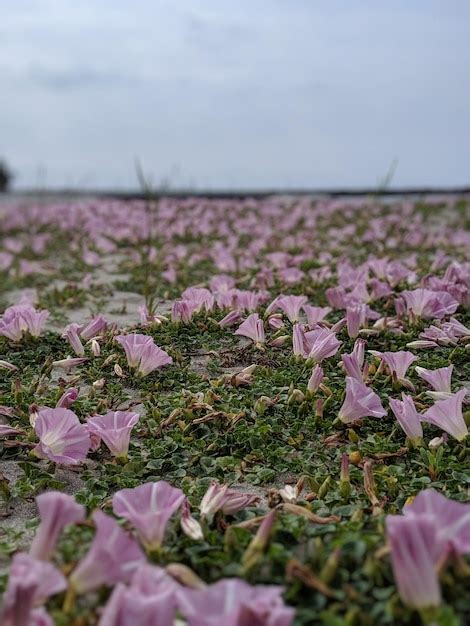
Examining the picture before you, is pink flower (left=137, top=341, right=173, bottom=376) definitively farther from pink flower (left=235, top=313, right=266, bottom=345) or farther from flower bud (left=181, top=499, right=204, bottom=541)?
flower bud (left=181, top=499, right=204, bottom=541)

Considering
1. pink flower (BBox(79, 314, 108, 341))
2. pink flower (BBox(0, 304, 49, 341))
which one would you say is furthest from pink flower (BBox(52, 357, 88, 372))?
pink flower (BBox(0, 304, 49, 341))

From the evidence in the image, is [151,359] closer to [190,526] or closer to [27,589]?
[190,526]

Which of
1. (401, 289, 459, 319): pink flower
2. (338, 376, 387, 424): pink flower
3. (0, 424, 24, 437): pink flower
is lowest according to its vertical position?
(0, 424, 24, 437): pink flower

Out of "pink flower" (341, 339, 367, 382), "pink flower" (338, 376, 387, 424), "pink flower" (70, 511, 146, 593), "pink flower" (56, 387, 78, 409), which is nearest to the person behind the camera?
"pink flower" (70, 511, 146, 593)

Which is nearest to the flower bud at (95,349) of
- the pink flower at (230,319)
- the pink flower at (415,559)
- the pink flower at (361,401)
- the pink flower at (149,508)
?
the pink flower at (230,319)

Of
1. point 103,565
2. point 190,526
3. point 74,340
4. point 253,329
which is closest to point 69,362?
point 74,340

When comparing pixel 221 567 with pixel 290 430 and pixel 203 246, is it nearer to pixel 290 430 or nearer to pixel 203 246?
pixel 290 430

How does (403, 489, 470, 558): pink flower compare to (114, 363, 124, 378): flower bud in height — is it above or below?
above
